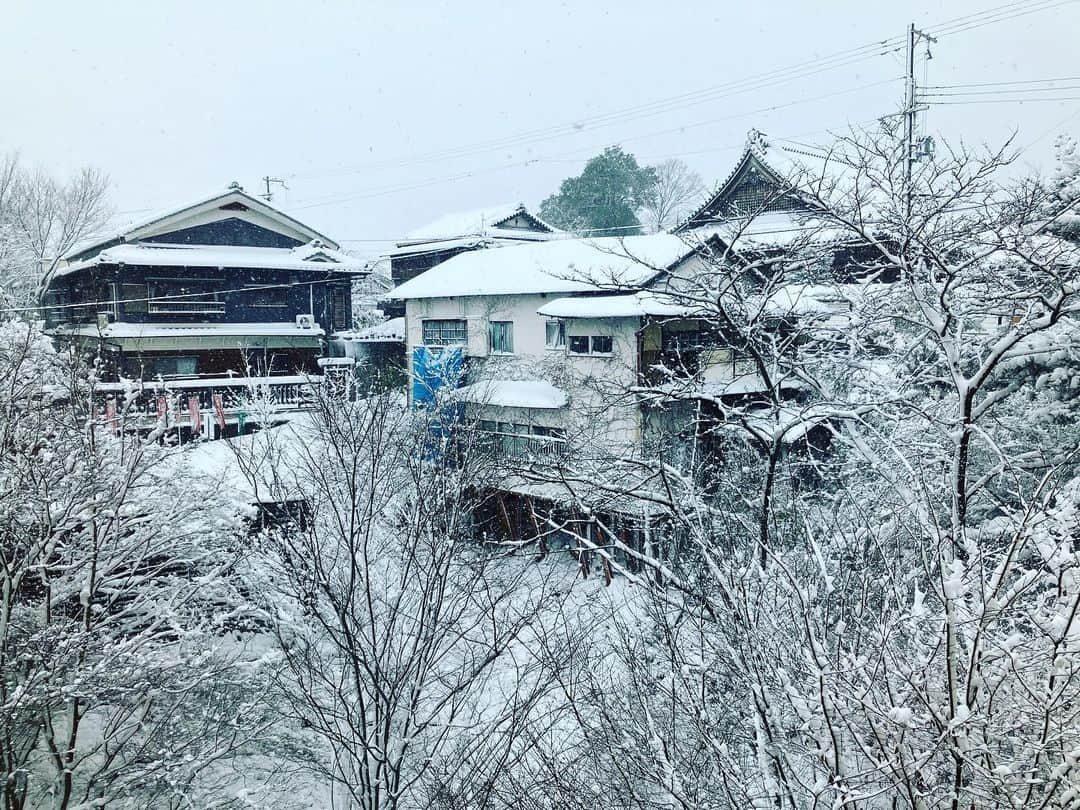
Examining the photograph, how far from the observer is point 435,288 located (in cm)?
2270

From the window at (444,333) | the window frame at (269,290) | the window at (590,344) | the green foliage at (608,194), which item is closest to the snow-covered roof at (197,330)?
the window frame at (269,290)

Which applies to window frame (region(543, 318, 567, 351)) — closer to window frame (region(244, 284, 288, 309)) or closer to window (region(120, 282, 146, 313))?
window frame (region(244, 284, 288, 309))

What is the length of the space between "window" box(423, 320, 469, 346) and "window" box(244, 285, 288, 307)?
632 cm

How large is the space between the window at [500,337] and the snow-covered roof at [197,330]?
25.4ft

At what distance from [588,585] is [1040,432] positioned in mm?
9359

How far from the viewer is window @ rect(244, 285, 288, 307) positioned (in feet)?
84.5

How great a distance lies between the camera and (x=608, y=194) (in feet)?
119

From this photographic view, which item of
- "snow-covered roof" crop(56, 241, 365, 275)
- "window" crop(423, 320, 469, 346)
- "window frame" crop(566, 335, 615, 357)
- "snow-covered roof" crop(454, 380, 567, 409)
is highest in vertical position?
"snow-covered roof" crop(56, 241, 365, 275)

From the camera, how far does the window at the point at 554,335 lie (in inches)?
763

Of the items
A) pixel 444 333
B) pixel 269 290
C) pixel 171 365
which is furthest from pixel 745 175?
pixel 171 365

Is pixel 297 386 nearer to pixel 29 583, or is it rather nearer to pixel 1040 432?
pixel 29 583

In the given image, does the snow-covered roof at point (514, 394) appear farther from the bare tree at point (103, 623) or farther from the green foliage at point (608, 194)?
the green foliage at point (608, 194)

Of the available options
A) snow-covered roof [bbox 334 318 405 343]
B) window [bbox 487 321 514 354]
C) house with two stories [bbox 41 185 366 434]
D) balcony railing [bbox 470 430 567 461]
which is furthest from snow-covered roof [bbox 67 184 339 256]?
balcony railing [bbox 470 430 567 461]

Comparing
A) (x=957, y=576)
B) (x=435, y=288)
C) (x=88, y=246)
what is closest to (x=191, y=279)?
(x=88, y=246)
